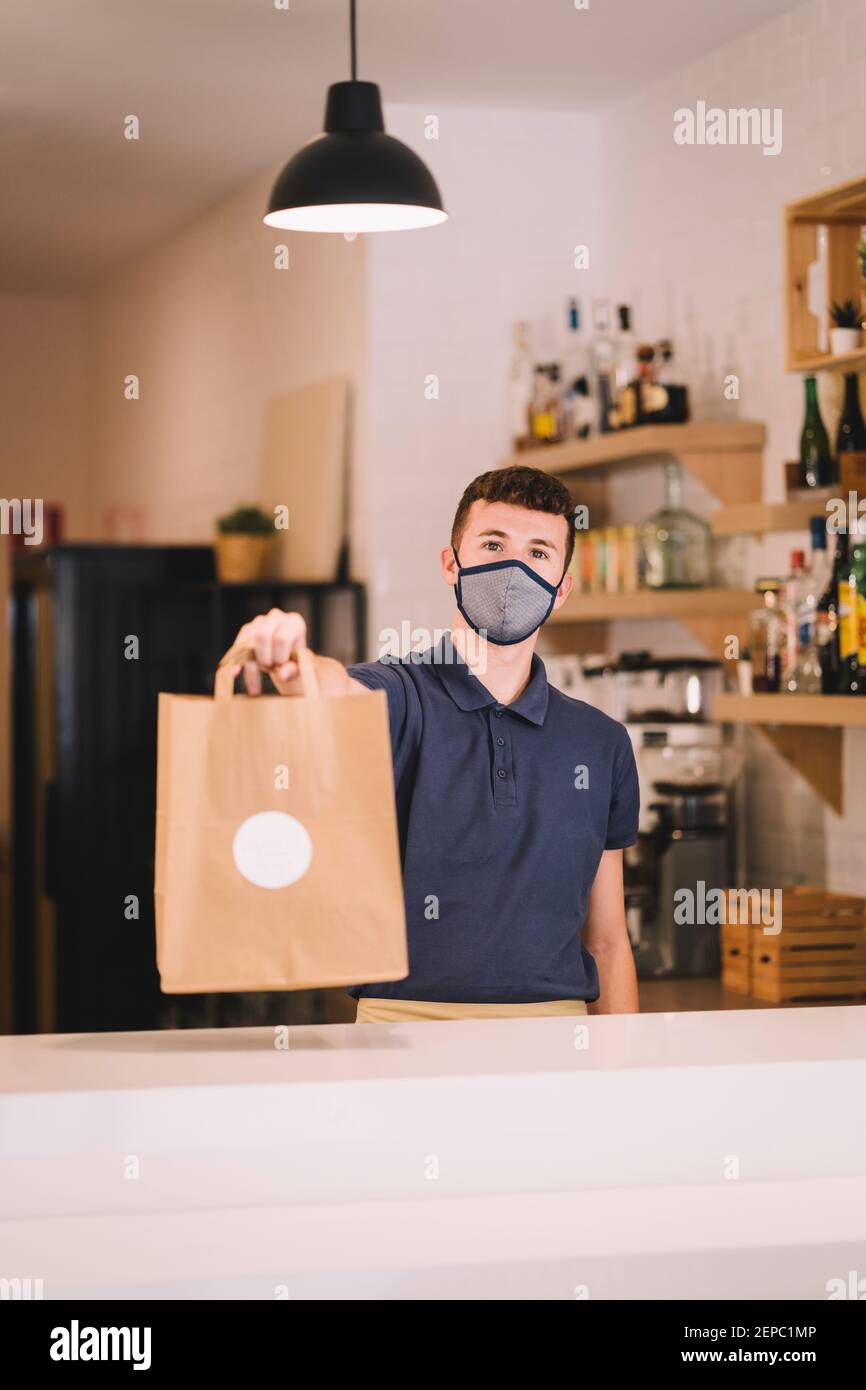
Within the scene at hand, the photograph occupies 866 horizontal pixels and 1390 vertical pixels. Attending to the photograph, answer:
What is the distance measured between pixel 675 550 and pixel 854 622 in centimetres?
81

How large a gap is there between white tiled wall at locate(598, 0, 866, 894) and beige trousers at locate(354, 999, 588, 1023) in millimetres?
1553

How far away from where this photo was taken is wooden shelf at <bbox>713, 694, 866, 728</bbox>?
2984 millimetres

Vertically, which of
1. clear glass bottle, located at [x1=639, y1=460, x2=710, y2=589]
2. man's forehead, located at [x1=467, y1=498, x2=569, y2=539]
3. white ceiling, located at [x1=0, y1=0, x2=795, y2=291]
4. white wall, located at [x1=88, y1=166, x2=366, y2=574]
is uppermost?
white ceiling, located at [x1=0, y1=0, x2=795, y2=291]

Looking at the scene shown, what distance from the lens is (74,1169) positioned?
56.2 inches

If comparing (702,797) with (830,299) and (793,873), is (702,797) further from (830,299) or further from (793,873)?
(830,299)

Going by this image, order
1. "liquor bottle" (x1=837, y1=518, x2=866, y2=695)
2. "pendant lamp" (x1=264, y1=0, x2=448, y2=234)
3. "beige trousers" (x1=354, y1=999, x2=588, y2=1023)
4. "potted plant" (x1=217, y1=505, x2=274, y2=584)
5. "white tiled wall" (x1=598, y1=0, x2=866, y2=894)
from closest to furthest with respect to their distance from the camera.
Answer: "beige trousers" (x1=354, y1=999, x2=588, y2=1023) < "pendant lamp" (x1=264, y1=0, x2=448, y2=234) < "liquor bottle" (x1=837, y1=518, x2=866, y2=695) < "white tiled wall" (x1=598, y1=0, x2=866, y2=894) < "potted plant" (x1=217, y1=505, x2=274, y2=584)

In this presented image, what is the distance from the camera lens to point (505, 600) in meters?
2.02

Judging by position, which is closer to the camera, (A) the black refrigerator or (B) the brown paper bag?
(B) the brown paper bag


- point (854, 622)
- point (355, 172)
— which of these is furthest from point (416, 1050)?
point (854, 622)

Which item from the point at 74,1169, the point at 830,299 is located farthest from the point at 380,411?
the point at 74,1169

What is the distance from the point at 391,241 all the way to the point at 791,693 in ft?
5.74

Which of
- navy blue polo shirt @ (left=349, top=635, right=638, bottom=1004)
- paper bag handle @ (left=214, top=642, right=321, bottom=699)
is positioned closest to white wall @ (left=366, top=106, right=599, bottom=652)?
navy blue polo shirt @ (left=349, top=635, right=638, bottom=1004)

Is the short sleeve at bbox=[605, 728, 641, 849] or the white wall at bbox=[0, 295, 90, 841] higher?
the white wall at bbox=[0, 295, 90, 841]

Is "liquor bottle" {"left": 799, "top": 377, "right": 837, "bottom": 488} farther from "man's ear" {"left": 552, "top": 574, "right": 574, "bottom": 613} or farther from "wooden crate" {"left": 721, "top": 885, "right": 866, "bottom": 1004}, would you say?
"man's ear" {"left": 552, "top": 574, "right": 574, "bottom": 613}
